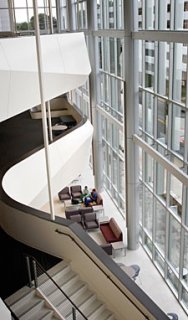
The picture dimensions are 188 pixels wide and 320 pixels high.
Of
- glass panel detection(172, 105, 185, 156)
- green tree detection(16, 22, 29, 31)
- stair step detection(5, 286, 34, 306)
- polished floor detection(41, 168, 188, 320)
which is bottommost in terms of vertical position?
polished floor detection(41, 168, 188, 320)

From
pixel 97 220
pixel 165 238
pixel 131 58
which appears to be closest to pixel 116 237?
pixel 97 220

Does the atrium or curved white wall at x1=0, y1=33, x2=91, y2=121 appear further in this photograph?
the atrium

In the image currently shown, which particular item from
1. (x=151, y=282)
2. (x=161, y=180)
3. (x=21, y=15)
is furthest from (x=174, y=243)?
(x=21, y=15)

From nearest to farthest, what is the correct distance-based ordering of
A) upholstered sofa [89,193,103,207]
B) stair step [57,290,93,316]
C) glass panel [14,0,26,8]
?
stair step [57,290,93,316] → upholstered sofa [89,193,103,207] → glass panel [14,0,26,8]

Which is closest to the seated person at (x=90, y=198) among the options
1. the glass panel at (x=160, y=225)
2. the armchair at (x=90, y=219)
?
the armchair at (x=90, y=219)

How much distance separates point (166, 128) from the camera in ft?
37.8

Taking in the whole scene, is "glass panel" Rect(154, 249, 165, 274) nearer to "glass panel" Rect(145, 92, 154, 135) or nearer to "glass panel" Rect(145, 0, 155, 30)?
"glass panel" Rect(145, 92, 154, 135)

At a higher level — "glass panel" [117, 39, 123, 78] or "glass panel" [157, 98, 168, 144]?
"glass panel" [117, 39, 123, 78]

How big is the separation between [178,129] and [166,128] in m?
0.53

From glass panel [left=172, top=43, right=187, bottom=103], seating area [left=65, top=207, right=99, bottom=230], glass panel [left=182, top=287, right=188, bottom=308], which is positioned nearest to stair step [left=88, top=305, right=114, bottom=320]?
glass panel [left=182, top=287, right=188, bottom=308]

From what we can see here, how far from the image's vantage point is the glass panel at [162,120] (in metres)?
11.5

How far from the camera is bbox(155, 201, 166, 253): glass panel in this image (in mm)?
13602

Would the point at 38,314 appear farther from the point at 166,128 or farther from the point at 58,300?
the point at 166,128

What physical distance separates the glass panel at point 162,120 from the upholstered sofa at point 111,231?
481 centimetres
